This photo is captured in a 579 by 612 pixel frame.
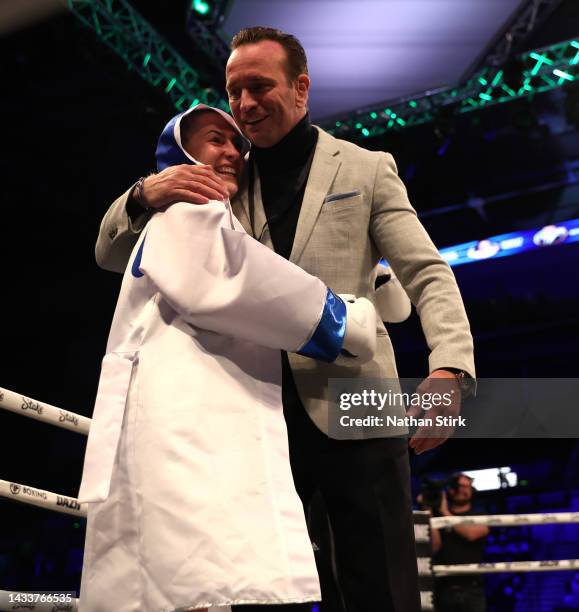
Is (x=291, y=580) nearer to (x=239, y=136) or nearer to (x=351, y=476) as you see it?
(x=351, y=476)

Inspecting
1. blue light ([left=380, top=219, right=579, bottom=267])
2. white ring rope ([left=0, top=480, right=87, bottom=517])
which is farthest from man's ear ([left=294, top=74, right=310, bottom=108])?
blue light ([left=380, top=219, right=579, bottom=267])

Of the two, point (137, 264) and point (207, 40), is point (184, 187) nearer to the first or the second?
point (137, 264)

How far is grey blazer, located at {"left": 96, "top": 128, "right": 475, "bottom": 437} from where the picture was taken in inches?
57.7

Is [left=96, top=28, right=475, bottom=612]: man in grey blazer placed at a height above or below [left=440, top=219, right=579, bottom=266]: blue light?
below

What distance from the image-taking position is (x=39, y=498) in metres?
1.84

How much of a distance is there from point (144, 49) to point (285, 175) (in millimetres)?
4962

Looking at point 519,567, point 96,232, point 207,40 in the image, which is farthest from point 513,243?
point 519,567

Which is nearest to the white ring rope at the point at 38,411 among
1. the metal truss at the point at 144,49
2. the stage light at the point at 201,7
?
the metal truss at the point at 144,49

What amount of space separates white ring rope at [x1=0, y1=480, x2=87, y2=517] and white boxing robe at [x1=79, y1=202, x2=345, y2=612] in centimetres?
43

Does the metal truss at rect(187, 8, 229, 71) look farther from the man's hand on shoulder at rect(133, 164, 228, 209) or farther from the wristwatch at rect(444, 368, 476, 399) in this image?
the wristwatch at rect(444, 368, 476, 399)

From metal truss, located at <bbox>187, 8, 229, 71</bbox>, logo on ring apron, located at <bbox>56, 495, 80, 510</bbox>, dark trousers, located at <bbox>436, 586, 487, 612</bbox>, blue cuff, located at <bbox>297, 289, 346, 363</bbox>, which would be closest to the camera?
blue cuff, located at <bbox>297, 289, 346, 363</bbox>

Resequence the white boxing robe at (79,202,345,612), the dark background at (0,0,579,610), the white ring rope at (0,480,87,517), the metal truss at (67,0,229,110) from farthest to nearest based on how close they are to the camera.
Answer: the dark background at (0,0,579,610) → the metal truss at (67,0,229,110) → the white ring rope at (0,480,87,517) → the white boxing robe at (79,202,345,612)

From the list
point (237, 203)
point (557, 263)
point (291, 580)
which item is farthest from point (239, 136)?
point (557, 263)

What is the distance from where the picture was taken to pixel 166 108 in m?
7.08
